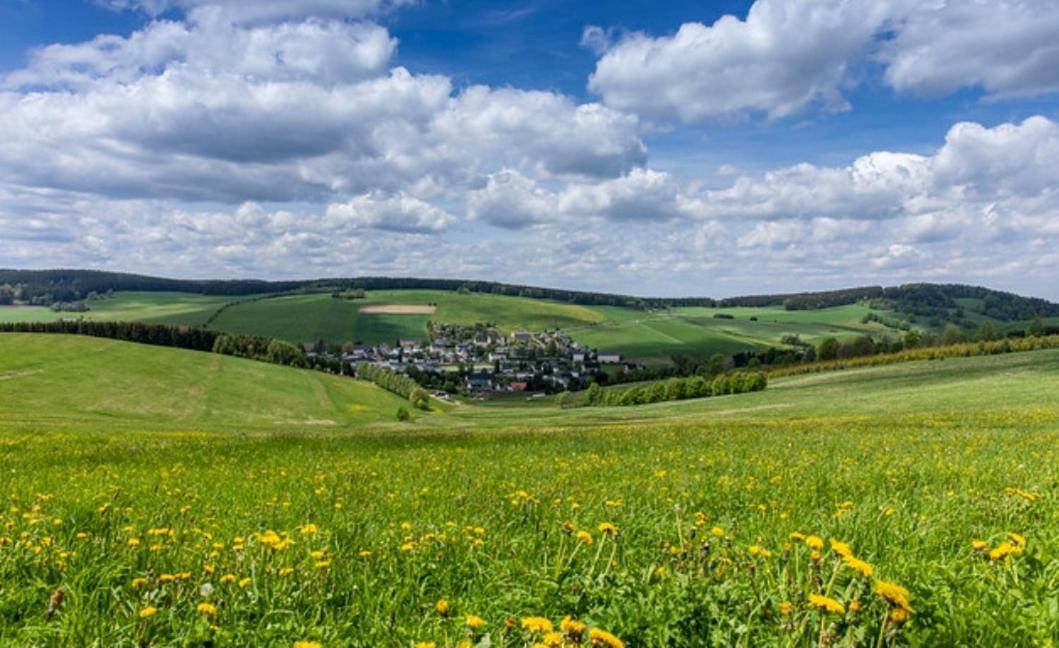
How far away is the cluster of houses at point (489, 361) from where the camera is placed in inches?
6452

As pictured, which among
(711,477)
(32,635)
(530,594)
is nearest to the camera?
(32,635)

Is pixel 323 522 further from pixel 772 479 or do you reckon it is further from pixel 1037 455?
pixel 1037 455

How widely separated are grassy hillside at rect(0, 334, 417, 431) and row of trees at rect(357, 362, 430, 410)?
8.43 meters

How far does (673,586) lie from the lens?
3.64m

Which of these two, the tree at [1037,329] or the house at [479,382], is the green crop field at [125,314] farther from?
the tree at [1037,329]

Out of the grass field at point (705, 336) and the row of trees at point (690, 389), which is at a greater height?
the grass field at point (705, 336)

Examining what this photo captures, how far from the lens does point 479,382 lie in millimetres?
166750

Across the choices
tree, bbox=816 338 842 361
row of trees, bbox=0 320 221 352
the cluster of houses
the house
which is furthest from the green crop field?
tree, bbox=816 338 842 361

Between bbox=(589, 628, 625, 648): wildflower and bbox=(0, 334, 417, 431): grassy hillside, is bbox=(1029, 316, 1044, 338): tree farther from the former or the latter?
bbox=(589, 628, 625, 648): wildflower

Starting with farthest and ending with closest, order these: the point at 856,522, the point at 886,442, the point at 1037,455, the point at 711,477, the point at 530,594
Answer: the point at 886,442 < the point at 1037,455 < the point at 711,477 < the point at 856,522 < the point at 530,594

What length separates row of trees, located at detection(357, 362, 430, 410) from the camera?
117419 millimetres

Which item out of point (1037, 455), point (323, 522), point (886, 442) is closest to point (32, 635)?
point (323, 522)

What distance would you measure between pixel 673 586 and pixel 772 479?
22.5 feet

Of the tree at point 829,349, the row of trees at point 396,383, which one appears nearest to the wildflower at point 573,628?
the row of trees at point 396,383
